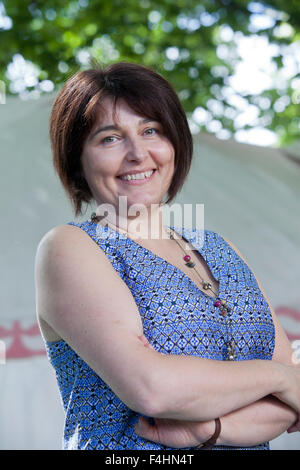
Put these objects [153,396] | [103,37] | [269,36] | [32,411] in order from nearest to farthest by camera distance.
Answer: [153,396] → [32,411] → [269,36] → [103,37]

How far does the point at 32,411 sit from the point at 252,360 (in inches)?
60.2

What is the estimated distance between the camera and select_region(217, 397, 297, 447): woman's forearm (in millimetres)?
1005

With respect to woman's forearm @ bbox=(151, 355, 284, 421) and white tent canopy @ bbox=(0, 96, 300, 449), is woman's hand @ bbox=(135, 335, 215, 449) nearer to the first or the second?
woman's forearm @ bbox=(151, 355, 284, 421)

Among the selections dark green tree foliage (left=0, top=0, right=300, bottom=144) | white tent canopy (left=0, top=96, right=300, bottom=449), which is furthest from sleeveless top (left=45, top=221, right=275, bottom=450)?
dark green tree foliage (left=0, top=0, right=300, bottom=144)

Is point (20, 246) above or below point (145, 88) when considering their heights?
below

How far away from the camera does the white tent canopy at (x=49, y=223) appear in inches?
92.4

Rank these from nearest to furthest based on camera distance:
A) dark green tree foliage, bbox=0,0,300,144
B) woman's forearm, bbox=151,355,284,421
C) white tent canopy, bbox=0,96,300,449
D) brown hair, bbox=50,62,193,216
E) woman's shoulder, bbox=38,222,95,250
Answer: woman's forearm, bbox=151,355,284,421, woman's shoulder, bbox=38,222,95,250, brown hair, bbox=50,62,193,216, white tent canopy, bbox=0,96,300,449, dark green tree foliage, bbox=0,0,300,144

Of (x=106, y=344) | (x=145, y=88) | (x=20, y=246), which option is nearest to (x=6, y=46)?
(x=20, y=246)

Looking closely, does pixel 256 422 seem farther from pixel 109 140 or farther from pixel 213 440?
pixel 109 140

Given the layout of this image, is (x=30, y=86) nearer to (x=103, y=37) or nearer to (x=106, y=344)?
(x=103, y=37)

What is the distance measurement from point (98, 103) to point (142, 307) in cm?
38

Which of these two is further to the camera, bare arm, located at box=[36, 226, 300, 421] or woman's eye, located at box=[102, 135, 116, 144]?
woman's eye, located at box=[102, 135, 116, 144]

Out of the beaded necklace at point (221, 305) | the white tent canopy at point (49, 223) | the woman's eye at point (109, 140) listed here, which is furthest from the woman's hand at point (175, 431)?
the white tent canopy at point (49, 223)
